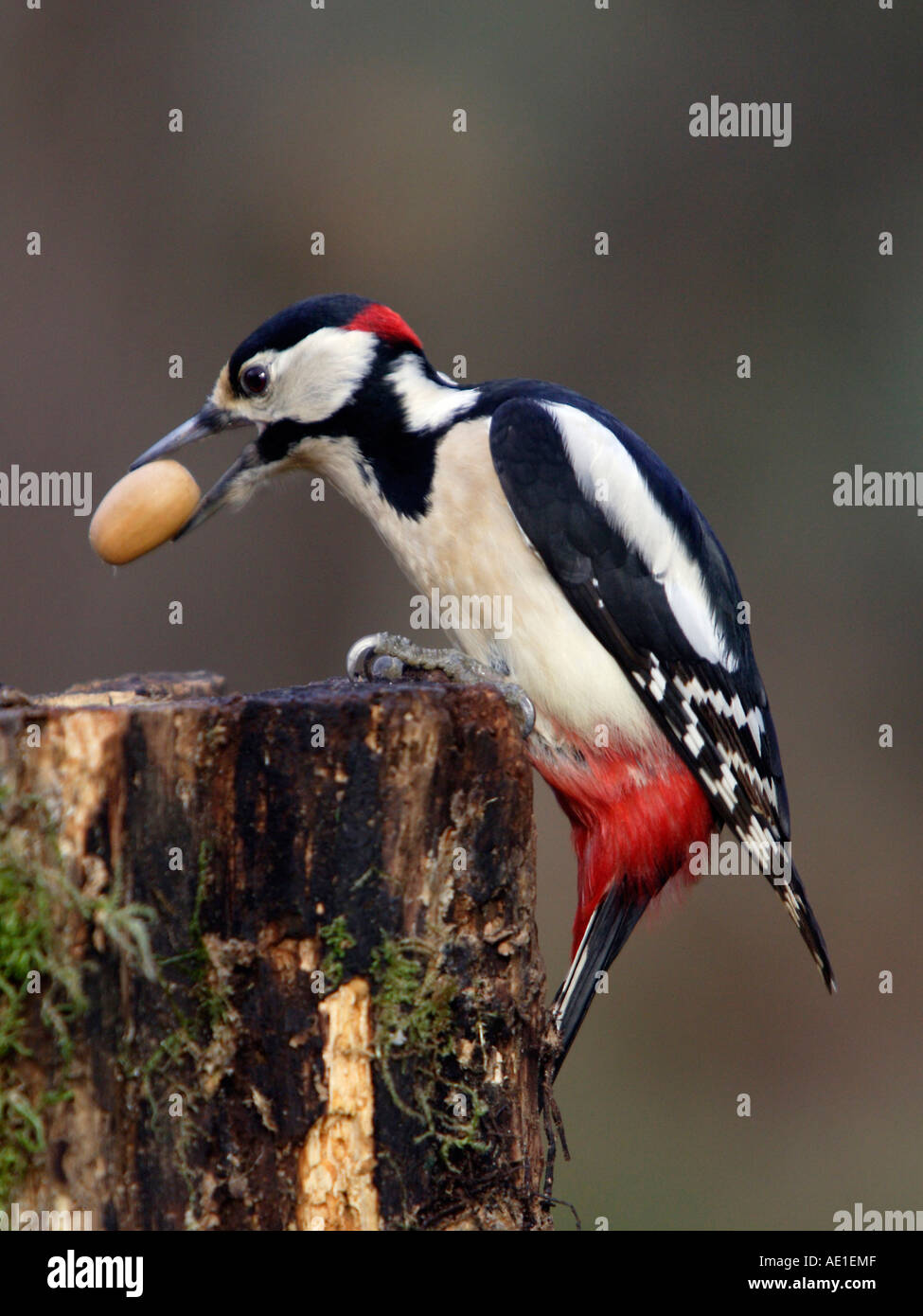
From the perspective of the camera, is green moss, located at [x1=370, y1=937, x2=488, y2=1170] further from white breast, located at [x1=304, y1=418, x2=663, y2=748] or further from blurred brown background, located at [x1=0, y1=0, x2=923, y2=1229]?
blurred brown background, located at [x1=0, y1=0, x2=923, y2=1229]

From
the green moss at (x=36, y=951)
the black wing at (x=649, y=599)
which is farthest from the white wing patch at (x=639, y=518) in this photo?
the green moss at (x=36, y=951)

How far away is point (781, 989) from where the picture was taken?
630 cm

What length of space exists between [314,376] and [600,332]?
4313 millimetres

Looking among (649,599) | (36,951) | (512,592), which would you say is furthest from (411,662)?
(36,951)

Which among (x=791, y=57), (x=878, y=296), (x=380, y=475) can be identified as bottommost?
(x=380, y=475)

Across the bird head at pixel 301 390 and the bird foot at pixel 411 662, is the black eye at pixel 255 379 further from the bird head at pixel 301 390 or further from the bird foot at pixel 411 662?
the bird foot at pixel 411 662

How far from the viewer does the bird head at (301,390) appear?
2717 millimetres

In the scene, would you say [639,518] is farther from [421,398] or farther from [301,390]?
[301,390]

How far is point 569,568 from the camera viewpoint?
2.62 m

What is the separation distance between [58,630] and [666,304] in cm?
329

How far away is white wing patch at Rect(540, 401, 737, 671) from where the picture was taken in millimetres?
2666

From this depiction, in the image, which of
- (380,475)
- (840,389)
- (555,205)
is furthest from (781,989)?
(380,475)

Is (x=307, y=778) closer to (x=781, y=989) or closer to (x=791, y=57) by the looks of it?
(x=781, y=989)

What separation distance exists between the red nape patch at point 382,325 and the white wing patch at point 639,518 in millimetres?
338
